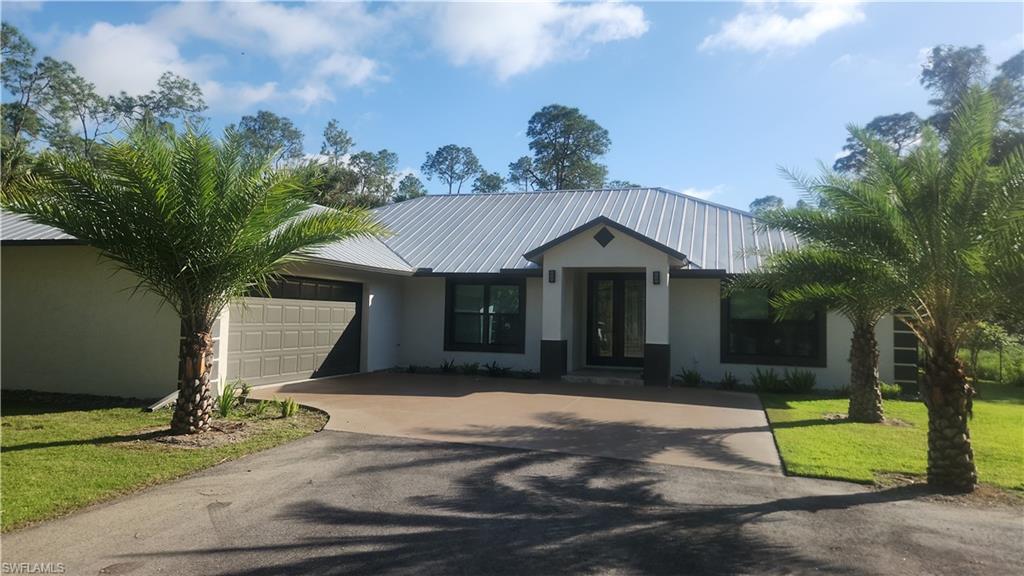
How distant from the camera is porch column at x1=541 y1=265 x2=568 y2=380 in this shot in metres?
14.3

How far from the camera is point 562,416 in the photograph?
9875 millimetres

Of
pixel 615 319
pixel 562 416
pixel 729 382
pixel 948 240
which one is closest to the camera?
pixel 948 240

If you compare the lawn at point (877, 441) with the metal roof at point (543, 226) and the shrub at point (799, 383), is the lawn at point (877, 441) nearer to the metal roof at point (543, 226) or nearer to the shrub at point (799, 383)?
the shrub at point (799, 383)

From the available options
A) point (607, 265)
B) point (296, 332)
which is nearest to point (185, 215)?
point (296, 332)

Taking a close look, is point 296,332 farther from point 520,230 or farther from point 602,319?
point 602,319

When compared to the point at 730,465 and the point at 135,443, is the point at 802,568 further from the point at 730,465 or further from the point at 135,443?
the point at 135,443

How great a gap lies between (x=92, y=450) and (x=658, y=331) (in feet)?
34.6

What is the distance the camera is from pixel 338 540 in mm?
4684

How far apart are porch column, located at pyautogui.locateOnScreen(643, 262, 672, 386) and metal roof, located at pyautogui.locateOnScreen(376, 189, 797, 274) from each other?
109cm

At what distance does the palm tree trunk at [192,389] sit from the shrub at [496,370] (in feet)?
26.7

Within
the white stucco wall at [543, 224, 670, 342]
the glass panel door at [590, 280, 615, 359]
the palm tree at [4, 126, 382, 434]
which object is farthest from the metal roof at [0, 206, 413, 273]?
the glass panel door at [590, 280, 615, 359]

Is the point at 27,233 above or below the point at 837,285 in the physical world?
above

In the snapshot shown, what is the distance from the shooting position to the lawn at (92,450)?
5.54 metres

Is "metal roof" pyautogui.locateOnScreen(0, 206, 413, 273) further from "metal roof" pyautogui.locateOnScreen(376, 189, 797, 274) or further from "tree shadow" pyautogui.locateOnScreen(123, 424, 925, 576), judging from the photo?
"tree shadow" pyautogui.locateOnScreen(123, 424, 925, 576)
